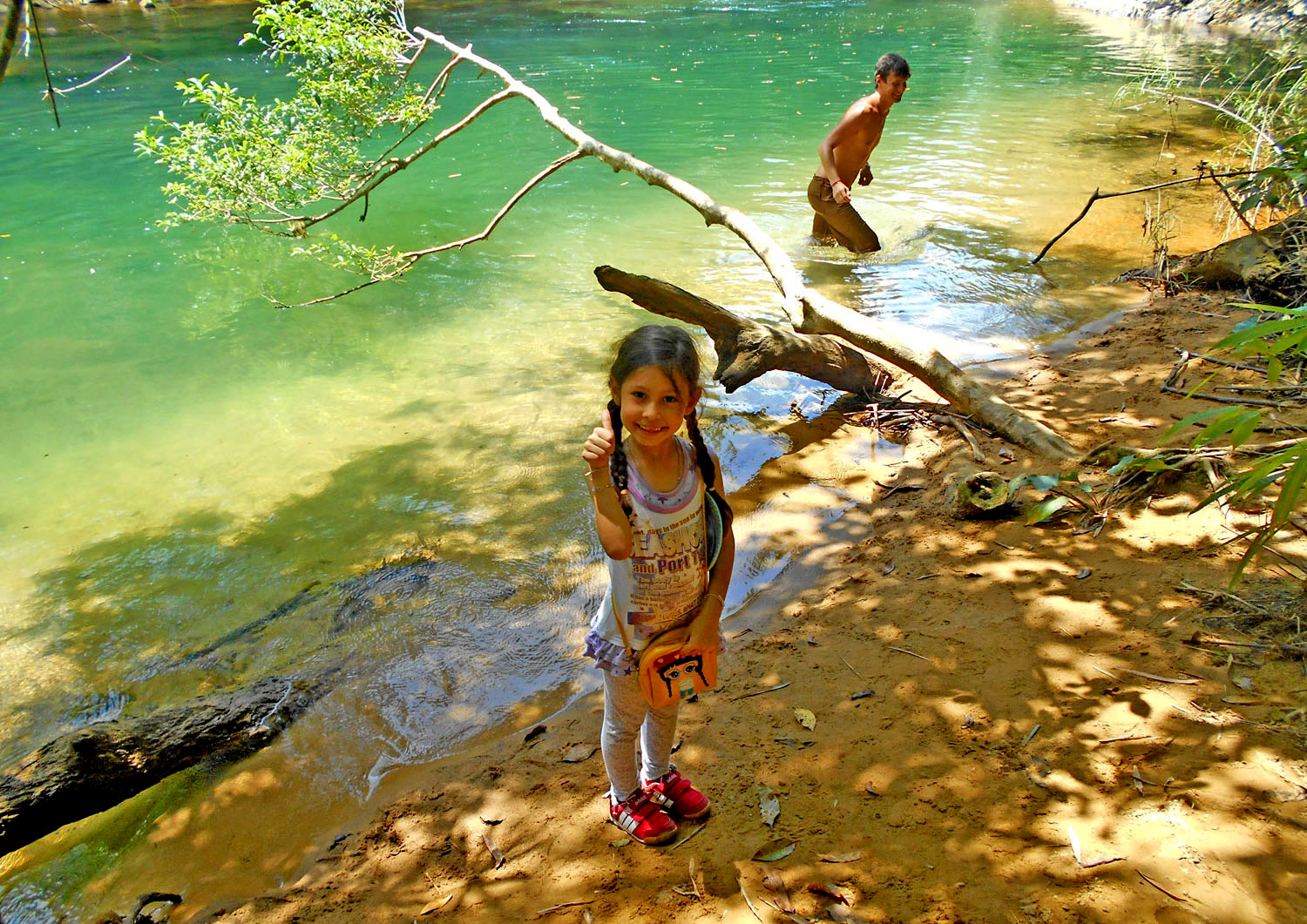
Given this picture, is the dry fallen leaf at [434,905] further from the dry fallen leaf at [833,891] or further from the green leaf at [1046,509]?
the green leaf at [1046,509]

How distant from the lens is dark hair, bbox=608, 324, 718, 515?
2.43 meters

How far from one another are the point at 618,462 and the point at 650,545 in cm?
27

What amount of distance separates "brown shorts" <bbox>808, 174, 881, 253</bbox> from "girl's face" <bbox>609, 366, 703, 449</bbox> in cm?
732

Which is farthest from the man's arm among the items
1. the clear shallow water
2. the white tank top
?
the white tank top

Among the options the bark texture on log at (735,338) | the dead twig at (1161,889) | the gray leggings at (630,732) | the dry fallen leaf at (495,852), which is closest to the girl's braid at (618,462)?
the gray leggings at (630,732)

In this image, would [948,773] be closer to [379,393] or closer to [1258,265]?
[1258,265]

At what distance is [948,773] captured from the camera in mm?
2768

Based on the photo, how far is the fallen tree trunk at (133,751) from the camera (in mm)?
3371

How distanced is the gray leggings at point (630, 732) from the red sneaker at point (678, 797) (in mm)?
33

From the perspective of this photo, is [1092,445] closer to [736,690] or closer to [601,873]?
[736,690]

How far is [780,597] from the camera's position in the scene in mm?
4531

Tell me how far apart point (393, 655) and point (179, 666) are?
1.18 metres

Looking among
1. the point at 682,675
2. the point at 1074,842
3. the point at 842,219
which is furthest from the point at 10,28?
the point at 842,219

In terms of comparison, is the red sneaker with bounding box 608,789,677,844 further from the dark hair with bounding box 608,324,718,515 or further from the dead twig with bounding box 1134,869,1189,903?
the dead twig with bounding box 1134,869,1189,903
